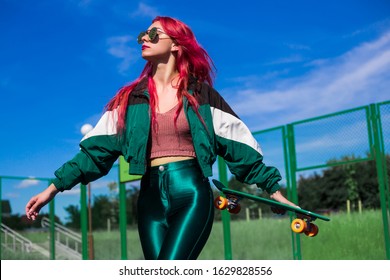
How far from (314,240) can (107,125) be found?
6647 mm

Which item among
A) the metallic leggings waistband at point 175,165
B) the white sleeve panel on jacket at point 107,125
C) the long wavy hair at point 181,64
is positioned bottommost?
the metallic leggings waistband at point 175,165

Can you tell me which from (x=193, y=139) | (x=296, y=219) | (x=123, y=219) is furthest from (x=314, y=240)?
(x=193, y=139)

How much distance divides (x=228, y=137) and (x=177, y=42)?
0.59m

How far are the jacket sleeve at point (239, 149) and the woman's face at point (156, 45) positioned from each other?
1.18 feet

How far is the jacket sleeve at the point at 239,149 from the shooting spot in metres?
3.03

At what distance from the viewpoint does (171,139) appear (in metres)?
2.89

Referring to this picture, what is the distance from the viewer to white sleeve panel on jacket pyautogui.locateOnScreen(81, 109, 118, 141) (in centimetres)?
304

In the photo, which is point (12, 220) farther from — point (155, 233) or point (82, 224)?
point (155, 233)

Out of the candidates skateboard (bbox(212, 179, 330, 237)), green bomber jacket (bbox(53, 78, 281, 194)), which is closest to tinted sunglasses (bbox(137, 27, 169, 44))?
green bomber jacket (bbox(53, 78, 281, 194))

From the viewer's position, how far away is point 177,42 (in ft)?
10.3

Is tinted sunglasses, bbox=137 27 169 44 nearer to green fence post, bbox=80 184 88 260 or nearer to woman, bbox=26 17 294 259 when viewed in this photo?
woman, bbox=26 17 294 259

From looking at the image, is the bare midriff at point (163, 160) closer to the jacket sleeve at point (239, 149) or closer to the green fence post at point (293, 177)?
the jacket sleeve at point (239, 149)

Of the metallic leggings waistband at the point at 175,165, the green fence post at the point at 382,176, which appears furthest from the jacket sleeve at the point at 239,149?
the green fence post at the point at 382,176

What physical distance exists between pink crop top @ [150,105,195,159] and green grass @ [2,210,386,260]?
235 inches
